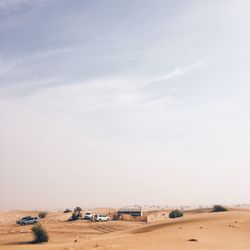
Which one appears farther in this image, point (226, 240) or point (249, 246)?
point (226, 240)

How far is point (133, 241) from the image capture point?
22.1m

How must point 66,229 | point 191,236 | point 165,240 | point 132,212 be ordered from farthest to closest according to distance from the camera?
point 132,212 < point 66,229 < point 191,236 < point 165,240

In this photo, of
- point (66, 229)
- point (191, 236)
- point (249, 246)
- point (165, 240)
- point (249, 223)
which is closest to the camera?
point (249, 246)

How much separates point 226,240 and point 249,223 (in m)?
6.54

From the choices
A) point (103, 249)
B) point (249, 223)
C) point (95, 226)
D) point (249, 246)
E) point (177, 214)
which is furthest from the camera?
point (177, 214)

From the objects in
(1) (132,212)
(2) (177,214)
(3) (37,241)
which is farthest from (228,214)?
(1) (132,212)

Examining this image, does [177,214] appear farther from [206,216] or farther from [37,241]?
[37,241]

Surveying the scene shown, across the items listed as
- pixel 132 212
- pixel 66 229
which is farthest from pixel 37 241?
pixel 132 212

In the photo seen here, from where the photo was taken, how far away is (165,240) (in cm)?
2191

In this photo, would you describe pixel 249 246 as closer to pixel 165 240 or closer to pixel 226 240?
pixel 226 240

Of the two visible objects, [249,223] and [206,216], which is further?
[206,216]

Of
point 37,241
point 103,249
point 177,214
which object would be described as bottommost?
point 103,249

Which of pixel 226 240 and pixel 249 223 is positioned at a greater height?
pixel 249 223

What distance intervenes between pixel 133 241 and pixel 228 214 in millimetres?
12942
